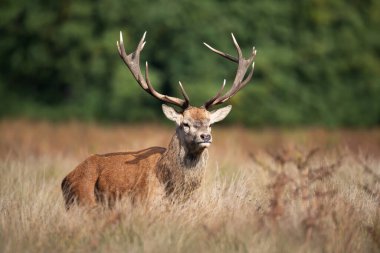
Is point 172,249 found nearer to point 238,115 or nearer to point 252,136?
point 252,136

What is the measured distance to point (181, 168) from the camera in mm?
7449

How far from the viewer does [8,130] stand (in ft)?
54.6

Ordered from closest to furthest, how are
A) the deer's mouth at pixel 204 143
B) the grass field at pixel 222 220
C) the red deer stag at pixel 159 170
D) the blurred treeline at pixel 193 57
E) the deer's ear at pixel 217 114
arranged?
the grass field at pixel 222 220 < the deer's mouth at pixel 204 143 < the red deer stag at pixel 159 170 < the deer's ear at pixel 217 114 < the blurred treeline at pixel 193 57

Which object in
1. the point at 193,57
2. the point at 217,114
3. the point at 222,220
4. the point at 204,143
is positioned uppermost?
the point at 193,57

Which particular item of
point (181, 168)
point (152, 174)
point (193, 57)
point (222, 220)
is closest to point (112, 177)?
point (152, 174)

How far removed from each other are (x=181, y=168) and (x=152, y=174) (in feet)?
0.86

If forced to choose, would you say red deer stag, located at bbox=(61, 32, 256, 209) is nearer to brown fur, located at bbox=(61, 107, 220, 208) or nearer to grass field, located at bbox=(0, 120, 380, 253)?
brown fur, located at bbox=(61, 107, 220, 208)

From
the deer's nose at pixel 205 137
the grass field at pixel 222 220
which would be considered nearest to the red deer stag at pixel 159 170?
the deer's nose at pixel 205 137

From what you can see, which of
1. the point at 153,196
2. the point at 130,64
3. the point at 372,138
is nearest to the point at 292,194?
the point at 153,196

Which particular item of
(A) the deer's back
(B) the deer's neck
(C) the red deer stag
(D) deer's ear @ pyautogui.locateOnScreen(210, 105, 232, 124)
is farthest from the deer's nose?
(A) the deer's back

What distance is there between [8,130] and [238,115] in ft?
27.5

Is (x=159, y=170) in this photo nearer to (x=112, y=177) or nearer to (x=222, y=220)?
(x=112, y=177)

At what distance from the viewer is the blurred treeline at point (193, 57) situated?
74.2ft

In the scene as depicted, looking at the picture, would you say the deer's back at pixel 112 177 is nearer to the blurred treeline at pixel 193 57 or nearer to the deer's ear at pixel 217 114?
the deer's ear at pixel 217 114
